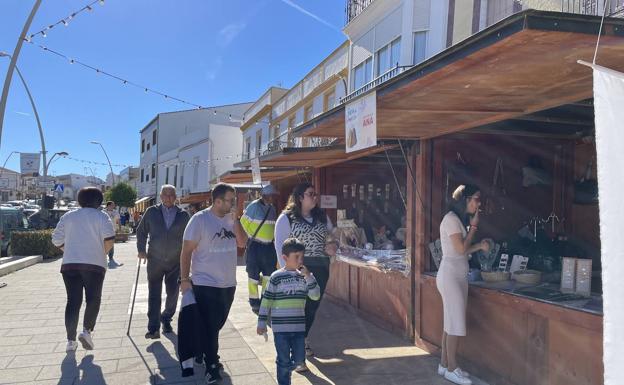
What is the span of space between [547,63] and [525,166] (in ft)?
11.9

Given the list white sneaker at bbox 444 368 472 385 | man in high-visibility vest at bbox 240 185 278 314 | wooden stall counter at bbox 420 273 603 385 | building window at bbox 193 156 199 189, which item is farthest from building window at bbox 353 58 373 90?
building window at bbox 193 156 199 189

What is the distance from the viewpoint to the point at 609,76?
1.98 meters

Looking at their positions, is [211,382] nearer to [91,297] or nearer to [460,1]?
[91,297]

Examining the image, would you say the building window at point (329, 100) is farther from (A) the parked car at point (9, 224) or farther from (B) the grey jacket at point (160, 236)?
(B) the grey jacket at point (160, 236)

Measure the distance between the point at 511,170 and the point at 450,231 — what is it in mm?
2589

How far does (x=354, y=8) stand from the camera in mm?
14859

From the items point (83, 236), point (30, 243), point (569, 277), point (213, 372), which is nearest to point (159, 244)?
point (83, 236)

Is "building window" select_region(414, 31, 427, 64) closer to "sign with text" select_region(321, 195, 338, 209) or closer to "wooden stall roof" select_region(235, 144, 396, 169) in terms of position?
"wooden stall roof" select_region(235, 144, 396, 169)

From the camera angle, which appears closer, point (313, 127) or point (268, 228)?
point (313, 127)

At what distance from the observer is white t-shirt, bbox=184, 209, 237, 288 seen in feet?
13.9

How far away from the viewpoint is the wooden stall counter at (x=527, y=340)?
136 inches

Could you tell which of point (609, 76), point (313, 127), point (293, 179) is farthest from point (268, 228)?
point (293, 179)

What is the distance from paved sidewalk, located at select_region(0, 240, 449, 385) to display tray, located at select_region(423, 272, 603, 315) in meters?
1.01

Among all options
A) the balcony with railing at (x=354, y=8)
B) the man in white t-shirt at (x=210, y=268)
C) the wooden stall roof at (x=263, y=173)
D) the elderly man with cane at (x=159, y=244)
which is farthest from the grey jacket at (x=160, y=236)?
the balcony with railing at (x=354, y=8)
